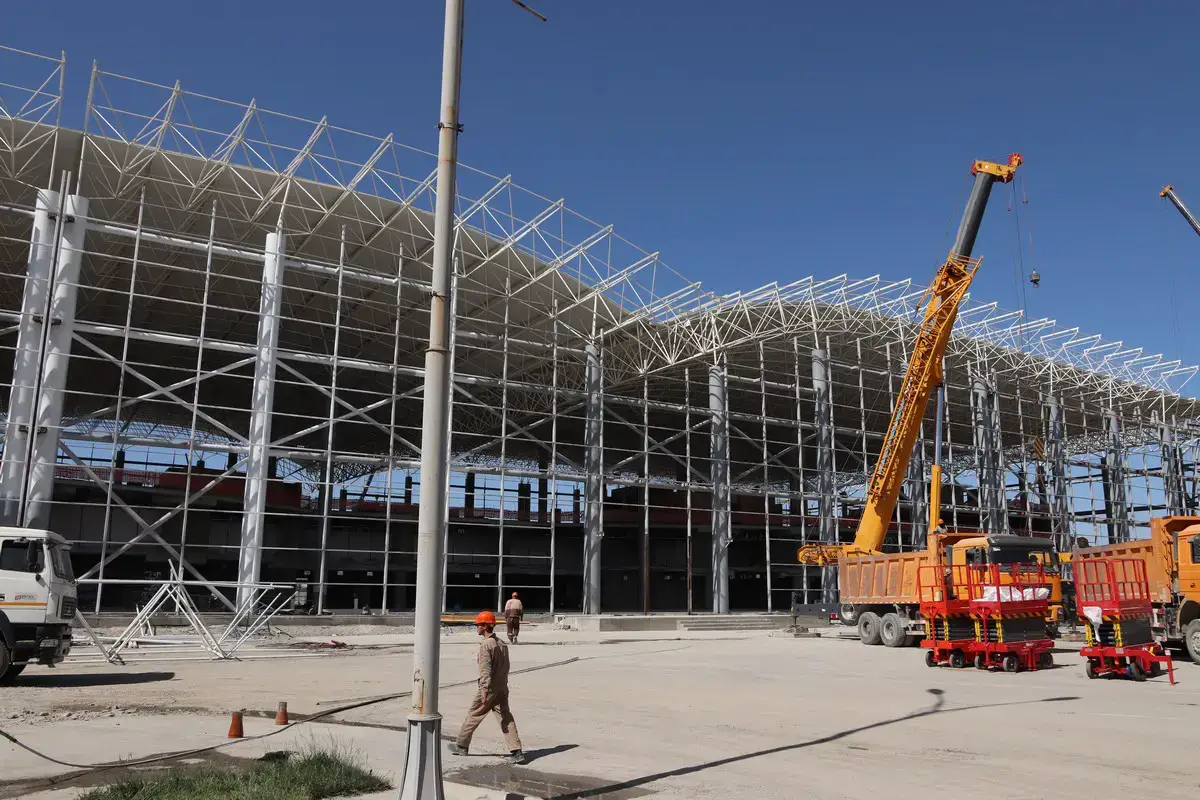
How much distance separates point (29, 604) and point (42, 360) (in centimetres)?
1602

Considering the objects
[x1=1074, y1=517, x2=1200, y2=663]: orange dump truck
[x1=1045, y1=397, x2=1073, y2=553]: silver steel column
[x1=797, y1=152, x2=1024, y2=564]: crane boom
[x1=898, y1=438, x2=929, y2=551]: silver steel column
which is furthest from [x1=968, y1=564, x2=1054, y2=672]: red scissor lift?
[x1=1045, y1=397, x2=1073, y2=553]: silver steel column

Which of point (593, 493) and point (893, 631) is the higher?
point (593, 493)

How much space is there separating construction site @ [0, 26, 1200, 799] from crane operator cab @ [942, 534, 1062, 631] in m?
0.15

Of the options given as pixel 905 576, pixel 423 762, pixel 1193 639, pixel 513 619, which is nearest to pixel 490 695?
pixel 423 762

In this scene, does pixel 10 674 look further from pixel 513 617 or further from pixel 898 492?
pixel 898 492

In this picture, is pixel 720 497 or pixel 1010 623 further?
pixel 720 497

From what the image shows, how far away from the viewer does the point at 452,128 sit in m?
7.33

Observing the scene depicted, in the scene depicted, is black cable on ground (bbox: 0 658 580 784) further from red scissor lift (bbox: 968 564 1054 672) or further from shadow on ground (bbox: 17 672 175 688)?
red scissor lift (bbox: 968 564 1054 672)

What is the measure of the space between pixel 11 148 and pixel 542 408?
81.1 feet

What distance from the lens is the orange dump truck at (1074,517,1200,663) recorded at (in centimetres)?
2112

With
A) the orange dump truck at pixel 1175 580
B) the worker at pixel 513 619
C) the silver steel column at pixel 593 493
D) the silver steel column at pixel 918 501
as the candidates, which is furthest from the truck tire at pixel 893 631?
the silver steel column at pixel 918 501

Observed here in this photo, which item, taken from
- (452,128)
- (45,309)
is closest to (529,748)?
(452,128)

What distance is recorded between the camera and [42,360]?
1110 inches

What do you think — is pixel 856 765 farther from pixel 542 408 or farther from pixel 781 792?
pixel 542 408
